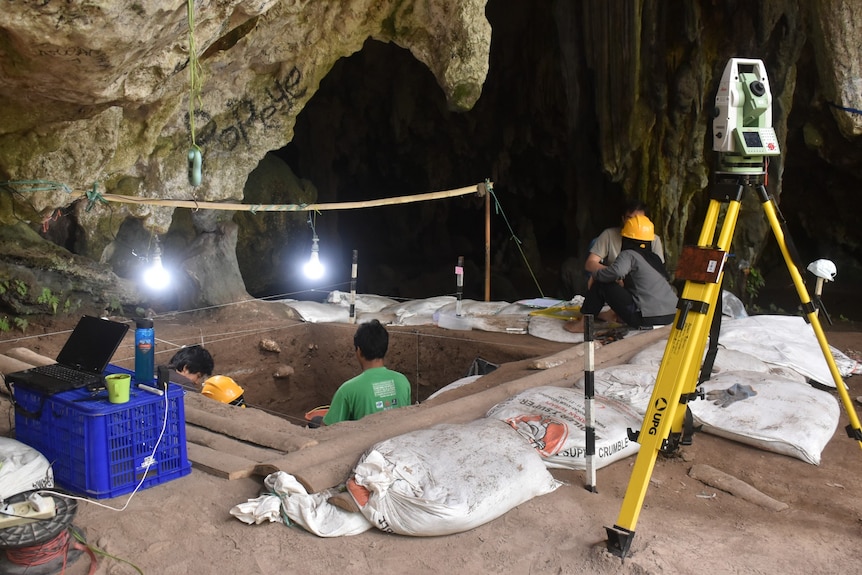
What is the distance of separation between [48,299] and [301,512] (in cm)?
512

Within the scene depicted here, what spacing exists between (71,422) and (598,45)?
9.08 meters

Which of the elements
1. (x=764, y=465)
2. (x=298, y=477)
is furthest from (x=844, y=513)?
(x=298, y=477)

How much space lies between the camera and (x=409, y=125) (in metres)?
15.9

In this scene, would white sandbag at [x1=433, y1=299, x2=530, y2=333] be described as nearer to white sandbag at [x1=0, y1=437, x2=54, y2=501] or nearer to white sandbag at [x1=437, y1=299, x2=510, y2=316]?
white sandbag at [x1=437, y1=299, x2=510, y2=316]

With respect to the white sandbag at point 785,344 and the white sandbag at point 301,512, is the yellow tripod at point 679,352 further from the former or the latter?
the white sandbag at point 785,344

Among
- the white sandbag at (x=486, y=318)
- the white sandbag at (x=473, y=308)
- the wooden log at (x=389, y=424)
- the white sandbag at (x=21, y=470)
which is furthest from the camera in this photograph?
the white sandbag at (x=473, y=308)

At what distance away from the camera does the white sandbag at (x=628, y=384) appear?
192 inches

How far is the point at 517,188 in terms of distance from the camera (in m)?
16.0

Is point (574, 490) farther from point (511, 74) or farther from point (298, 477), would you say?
point (511, 74)

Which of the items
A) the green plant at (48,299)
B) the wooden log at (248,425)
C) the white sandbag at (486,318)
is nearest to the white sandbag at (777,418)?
the wooden log at (248,425)

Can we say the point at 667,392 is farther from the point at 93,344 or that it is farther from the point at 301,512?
the point at 93,344

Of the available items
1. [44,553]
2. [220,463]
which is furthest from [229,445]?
[44,553]

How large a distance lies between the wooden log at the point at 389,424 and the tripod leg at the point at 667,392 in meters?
1.35

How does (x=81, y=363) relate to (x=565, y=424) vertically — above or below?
above
